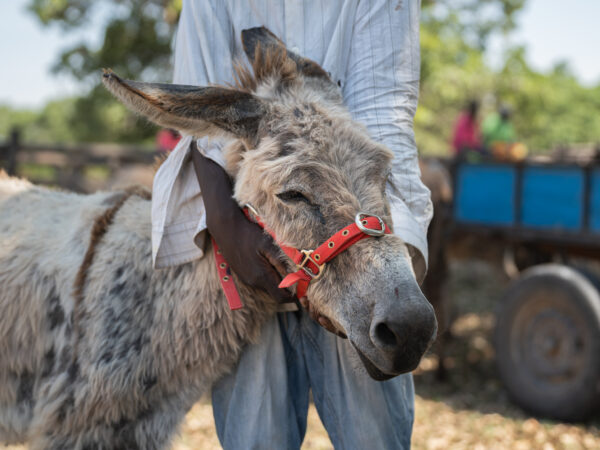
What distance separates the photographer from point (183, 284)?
2.06 metres

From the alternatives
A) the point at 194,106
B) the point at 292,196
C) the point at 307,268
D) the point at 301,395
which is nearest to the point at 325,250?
the point at 307,268

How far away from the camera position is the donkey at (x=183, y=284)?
162 cm

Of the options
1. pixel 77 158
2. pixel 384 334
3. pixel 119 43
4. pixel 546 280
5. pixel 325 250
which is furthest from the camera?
pixel 119 43

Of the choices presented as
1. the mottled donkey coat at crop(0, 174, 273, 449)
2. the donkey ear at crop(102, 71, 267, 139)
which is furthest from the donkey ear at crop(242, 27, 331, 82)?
the mottled donkey coat at crop(0, 174, 273, 449)

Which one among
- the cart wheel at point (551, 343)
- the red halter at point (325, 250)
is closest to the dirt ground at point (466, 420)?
the cart wheel at point (551, 343)

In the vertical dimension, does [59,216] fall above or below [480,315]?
above

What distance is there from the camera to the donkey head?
1.53 meters

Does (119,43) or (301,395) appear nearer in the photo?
(301,395)

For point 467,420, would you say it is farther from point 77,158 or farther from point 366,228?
point 77,158

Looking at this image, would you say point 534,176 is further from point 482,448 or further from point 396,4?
point 396,4

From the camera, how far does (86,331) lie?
2.04 m

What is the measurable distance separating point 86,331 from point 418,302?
1328mm

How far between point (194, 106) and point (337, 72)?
662mm

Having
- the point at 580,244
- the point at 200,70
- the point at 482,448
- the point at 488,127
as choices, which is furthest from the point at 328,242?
the point at 488,127
